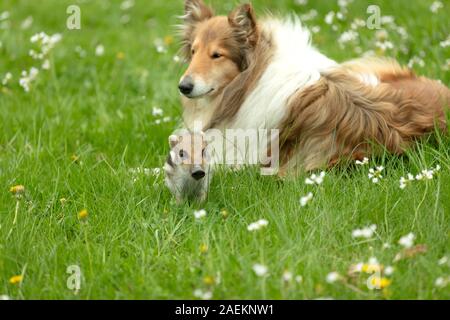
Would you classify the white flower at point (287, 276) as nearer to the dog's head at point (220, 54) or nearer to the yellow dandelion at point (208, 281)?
the yellow dandelion at point (208, 281)

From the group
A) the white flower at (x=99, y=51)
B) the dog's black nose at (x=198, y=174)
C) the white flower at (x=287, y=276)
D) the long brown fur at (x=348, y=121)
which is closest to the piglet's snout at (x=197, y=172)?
Answer: the dog's black nose at (x=198, y=174)

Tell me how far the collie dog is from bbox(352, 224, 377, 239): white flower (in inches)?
35.3

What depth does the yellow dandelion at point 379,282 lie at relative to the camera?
123 inches

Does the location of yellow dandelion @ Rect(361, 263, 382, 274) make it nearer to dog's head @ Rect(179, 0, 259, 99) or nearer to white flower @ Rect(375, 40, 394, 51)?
dog's head @ Rect(179, 0, 259, 99)

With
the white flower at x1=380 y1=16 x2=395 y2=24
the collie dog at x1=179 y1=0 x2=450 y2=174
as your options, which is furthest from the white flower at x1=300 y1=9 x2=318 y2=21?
the collie dog at x1=179 y1=0 x2=450 y2=174

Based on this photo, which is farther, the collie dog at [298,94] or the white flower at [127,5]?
the white flower at [127,5]

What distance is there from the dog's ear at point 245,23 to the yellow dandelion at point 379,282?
216cm

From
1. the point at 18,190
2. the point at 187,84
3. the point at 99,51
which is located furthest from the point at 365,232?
the point at 99,51

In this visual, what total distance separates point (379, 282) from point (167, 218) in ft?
4.46

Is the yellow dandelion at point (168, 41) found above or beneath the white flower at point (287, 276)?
above

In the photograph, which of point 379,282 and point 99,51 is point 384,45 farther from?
point 379,282
